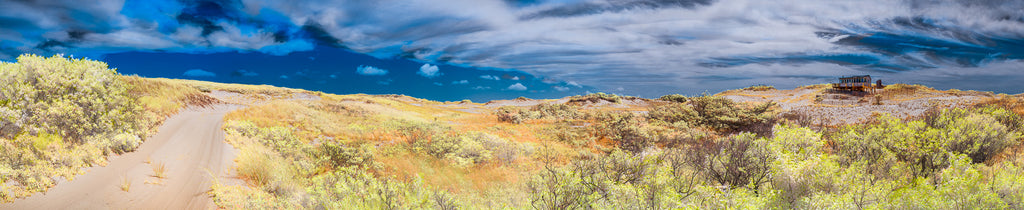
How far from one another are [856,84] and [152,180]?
69972 mm

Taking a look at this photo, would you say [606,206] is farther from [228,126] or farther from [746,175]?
[228,126]

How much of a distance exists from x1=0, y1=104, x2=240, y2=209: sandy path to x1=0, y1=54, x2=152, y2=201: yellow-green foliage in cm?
32

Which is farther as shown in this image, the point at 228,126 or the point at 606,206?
the point at 228,126

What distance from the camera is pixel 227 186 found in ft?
22.5

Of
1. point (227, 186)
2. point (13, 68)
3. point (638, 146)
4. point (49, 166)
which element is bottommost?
point (638, 146)

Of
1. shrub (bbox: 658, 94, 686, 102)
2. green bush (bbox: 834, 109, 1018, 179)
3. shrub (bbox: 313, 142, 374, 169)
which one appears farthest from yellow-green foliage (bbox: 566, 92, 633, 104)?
shrub (bbox: 313, 142, 374, 169)

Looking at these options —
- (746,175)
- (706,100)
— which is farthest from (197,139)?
(706,100)

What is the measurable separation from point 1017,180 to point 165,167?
45.0 feet

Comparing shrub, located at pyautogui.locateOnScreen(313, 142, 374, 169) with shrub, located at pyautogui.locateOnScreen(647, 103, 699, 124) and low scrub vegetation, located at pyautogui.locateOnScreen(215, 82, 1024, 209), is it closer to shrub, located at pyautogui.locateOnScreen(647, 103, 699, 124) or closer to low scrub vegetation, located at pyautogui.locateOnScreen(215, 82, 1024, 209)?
low scrub vegetation, located at pyautogui.locateOnScreen(215, 82, 1024, 209)

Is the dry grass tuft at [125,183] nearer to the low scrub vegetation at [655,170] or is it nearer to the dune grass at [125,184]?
the dune grass at [125,184]

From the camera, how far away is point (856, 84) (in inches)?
2024

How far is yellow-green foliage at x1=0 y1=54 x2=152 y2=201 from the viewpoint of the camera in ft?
21.4

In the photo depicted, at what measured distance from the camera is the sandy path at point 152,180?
5648 millimetres

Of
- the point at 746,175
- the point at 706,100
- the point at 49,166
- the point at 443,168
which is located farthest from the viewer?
the point at 706,100
